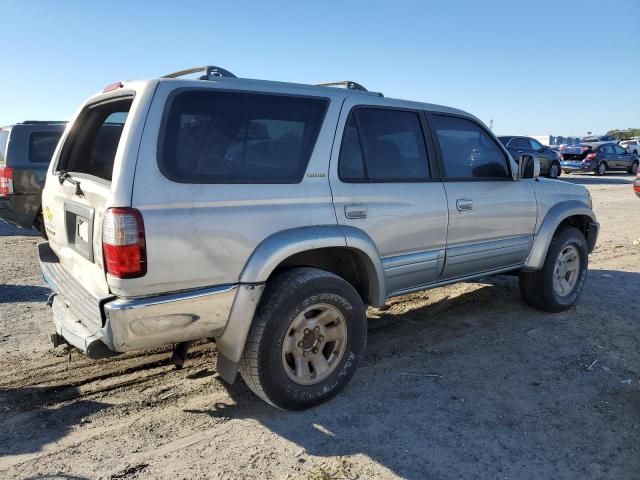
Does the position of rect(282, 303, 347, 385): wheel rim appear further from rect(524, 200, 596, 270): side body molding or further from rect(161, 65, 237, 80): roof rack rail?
rect(524, 200, 596, 270): side body molding

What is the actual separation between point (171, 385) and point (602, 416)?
2.87m

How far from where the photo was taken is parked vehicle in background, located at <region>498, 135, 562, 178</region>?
61.3 feet

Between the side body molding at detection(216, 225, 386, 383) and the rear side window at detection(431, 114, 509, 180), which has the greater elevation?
the rear side window at detection(431, 114, 509, 180)

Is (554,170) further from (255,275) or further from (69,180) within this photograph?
(69,180)

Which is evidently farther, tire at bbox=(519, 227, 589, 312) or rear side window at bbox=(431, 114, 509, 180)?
tire at bbox=(519, 227, 589, 312)

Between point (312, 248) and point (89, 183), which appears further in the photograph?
point (312, 248)

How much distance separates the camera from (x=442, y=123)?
416 cm

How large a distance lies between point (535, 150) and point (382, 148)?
1804 centimetres

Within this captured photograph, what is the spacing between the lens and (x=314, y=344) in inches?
129

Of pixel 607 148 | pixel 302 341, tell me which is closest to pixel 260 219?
pixel 302 341

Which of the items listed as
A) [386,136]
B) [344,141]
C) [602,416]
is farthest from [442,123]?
[602,416]

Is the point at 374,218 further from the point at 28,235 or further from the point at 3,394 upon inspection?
the point at 28,235

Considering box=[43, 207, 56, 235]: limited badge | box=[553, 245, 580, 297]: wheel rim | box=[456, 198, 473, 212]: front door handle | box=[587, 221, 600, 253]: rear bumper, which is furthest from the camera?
box=[587, 221, 600, 253]: rear bumper

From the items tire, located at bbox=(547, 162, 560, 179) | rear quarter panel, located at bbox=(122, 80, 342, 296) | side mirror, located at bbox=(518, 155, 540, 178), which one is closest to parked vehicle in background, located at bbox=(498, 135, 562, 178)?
tire, located at bbox=(547, 162, 560, 179)
